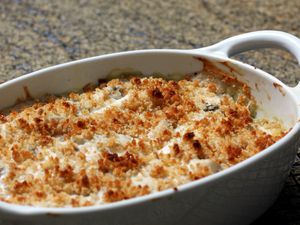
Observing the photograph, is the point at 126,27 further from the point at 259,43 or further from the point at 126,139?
the point at 126,139

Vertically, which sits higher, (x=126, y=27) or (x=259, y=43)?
(x=259, y=43)

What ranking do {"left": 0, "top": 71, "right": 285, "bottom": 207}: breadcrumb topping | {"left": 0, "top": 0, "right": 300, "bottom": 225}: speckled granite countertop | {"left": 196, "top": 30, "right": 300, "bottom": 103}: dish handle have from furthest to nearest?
{"left": 0, "top": 0, "right": 300, "bottom": 225}: speckled granite countertop → {"left": 196, "top": 30, "right": 300, "bottom": 103}: dish handle → {"left": 0, "top": 71, "right": 285, "bottom": 207}: breadcrumb topping

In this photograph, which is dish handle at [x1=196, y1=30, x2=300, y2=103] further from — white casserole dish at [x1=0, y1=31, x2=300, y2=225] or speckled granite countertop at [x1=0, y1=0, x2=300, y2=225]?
speckled granite countertop at [x1=0, y1=0, x2=300, y2=225]

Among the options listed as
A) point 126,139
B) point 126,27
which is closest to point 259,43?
point 126,139

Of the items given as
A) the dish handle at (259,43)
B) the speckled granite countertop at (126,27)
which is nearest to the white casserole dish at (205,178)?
the dish handle at (259,43)

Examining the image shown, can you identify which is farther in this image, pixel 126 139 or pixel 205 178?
pixel 126 139

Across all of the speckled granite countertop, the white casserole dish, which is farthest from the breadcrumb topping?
the speckled granite countertop

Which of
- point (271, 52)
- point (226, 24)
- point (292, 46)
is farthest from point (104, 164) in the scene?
point (226, 24)

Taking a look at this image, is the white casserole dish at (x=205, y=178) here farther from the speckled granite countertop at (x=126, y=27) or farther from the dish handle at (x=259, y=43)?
the speckled granite countertop at (x=126, y=27)
